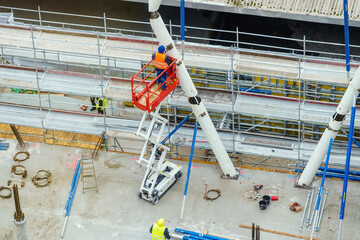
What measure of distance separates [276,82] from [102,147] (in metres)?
8.39

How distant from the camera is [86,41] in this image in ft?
110

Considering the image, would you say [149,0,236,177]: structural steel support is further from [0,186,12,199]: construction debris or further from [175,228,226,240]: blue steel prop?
[0,186,12,199]: construction debris

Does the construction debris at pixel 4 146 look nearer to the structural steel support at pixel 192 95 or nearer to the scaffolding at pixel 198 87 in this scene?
the scaffolding at pixel 198 87

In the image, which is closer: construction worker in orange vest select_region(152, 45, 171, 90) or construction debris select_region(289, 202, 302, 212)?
construction worker in orange vest select_region(152, 45, 171, 90)

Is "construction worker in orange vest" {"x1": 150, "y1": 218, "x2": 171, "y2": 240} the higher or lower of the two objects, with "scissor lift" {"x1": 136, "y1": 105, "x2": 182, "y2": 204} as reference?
lower

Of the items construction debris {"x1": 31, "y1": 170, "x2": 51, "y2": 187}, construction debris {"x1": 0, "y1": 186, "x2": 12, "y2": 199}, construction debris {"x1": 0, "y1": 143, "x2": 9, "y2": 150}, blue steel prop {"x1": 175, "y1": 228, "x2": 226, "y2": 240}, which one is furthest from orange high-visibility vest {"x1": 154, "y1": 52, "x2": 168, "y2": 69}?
construction debris {"x1": 0, "y1": 143, "x2": 9, "y2": 150}

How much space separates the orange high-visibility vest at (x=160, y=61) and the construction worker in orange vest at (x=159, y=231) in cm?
562

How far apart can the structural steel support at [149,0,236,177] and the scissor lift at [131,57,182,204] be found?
0.34 meters

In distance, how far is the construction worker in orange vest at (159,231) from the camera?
28433 millimetres

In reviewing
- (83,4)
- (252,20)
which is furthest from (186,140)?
(83,4)

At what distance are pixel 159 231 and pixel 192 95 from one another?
5.36 m

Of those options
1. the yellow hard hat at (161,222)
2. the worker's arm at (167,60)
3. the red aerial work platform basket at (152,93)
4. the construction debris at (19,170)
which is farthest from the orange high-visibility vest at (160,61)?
the construction debris at (19,170)

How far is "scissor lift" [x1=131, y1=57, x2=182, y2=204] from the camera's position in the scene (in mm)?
29672

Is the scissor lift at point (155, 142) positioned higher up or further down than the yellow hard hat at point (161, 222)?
higher up
